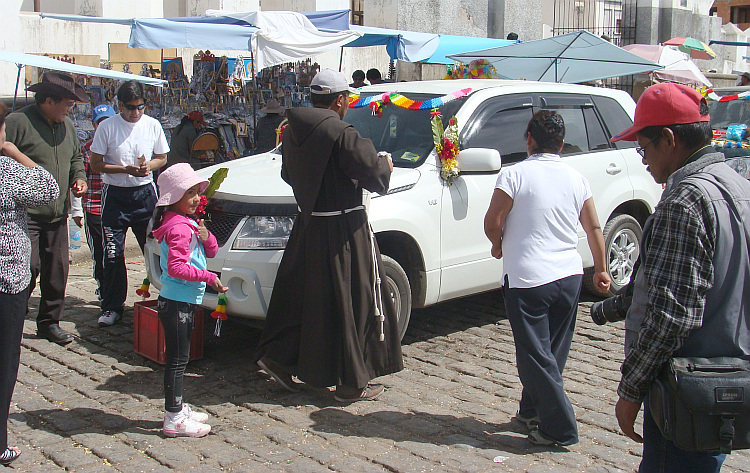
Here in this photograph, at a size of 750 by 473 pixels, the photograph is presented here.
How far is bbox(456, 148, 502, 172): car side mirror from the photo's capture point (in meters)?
5.46

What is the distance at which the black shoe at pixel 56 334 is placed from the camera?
19.2 ft

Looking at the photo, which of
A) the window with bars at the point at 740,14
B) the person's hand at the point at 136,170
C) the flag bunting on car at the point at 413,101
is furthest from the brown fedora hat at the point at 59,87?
the window with bars at the point at 740,14

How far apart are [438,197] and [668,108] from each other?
312cm

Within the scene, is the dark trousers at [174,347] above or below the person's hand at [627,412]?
below

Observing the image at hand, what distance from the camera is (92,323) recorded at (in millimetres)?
6387

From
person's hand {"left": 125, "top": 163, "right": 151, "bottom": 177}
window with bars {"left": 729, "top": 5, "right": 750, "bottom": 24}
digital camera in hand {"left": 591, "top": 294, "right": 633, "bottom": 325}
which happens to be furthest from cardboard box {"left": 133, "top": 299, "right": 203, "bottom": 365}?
window with bars {"left": 729, "top": 5, "right": 750, "bottom": 24}

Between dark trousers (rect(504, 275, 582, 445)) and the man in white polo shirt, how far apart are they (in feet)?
10.9

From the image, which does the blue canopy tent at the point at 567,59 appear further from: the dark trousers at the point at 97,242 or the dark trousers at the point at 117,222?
the dark trousers at the point at 97,242

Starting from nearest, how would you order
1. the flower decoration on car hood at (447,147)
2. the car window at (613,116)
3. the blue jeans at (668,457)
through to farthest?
the blue jeans at (668,457) → the flower decoration on car hood at (447,147) → the car window at (613,116)

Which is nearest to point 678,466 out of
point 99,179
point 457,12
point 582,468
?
point 582,468

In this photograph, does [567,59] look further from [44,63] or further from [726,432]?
[726,432]

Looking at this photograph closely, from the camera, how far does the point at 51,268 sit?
5859 mm

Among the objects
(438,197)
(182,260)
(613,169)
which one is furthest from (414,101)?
(182,260)

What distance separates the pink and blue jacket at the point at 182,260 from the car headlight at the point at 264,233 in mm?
668
